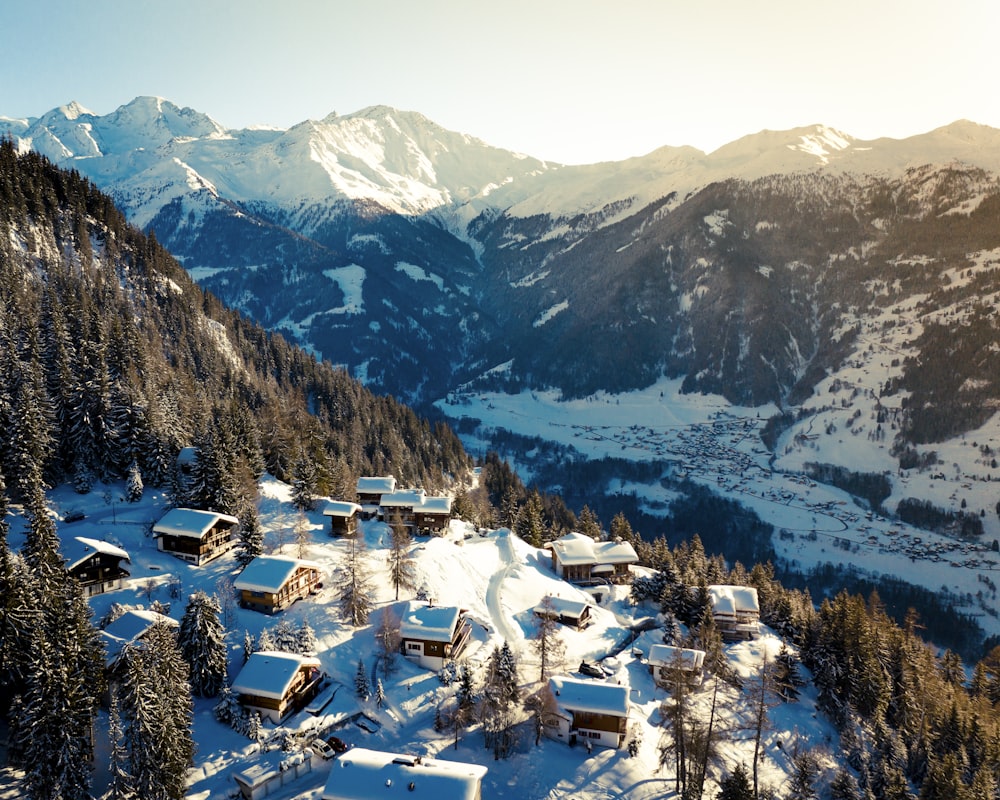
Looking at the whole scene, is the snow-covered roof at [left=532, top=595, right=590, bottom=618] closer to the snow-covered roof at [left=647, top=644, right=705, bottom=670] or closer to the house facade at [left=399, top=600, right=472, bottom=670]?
the snow-covered roof at [left=647, top=644, right=705, bottom=670]

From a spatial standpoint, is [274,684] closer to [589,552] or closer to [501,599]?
[501,599]

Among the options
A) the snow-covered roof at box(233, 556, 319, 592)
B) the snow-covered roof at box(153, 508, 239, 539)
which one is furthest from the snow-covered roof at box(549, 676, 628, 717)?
the snow-covered roof at box(153, 508, 239, 539)

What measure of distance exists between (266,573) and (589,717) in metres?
32.3

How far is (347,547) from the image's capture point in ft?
251

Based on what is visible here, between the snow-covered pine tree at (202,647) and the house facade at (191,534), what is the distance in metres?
17.9

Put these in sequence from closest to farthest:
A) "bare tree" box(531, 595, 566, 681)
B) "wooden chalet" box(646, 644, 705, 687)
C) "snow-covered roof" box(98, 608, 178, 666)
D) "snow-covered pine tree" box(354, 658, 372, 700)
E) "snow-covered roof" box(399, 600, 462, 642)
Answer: "snow-covered roof" box(98, 608, 178, 666)
"snow-covered pine tree" box(354, 658, 372, 700)
"snow-covered roof" box(399, 600, 462, 642)
"bare tree" box(531, 595, 566, 681)
"wooden chalet" box(646, 644, 705, 687)

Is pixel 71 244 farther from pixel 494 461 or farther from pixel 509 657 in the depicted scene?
pixel 509 657

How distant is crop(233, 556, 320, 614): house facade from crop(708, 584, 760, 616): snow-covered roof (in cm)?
5191

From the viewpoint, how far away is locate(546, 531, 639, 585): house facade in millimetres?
89562

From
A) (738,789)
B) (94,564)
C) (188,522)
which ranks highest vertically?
(94,564)

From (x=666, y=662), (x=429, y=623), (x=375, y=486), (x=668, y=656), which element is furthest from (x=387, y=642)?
(x=375, y=486)

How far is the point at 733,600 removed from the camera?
80.2 meters

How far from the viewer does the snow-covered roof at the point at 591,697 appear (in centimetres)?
5031

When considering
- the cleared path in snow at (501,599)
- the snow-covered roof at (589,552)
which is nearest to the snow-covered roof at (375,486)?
the cleared path in snow at (501,599)
